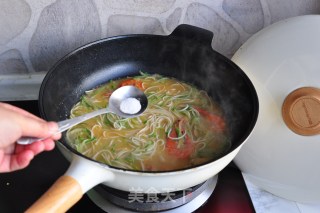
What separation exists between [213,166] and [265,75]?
337 millimetres

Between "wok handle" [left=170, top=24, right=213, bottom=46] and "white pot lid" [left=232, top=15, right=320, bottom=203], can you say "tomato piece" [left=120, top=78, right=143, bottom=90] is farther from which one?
"white pot lid" [left=232, top=15, right=320, bottom=203]

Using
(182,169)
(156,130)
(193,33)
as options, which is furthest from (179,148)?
(193,33)

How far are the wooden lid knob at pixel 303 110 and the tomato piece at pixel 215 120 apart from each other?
259 mm

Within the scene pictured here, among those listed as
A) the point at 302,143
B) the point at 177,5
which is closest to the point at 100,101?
the point at 177,5

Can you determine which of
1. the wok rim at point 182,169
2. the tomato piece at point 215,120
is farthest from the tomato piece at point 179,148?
the wok rim at point 182,169

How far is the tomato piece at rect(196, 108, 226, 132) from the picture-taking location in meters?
1.18

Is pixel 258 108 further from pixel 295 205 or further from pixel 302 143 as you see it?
pixel 295 205

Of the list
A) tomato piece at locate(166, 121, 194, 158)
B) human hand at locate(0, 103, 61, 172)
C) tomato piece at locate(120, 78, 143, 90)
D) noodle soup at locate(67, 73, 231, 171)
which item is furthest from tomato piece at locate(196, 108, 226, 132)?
human hand at locate(0, 103, 61, 172)

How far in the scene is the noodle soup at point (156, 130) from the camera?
1.07m

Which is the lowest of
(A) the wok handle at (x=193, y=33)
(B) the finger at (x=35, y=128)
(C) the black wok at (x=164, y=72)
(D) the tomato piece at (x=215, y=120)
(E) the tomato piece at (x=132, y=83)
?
(D) the tomato piece at (x=215, y=120)

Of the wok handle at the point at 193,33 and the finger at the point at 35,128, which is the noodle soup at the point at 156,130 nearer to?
the wok handle at the point at 193,33

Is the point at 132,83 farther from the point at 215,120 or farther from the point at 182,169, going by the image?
the point at 182,169

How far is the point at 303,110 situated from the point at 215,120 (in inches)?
13.4

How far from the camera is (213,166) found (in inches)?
33.9
